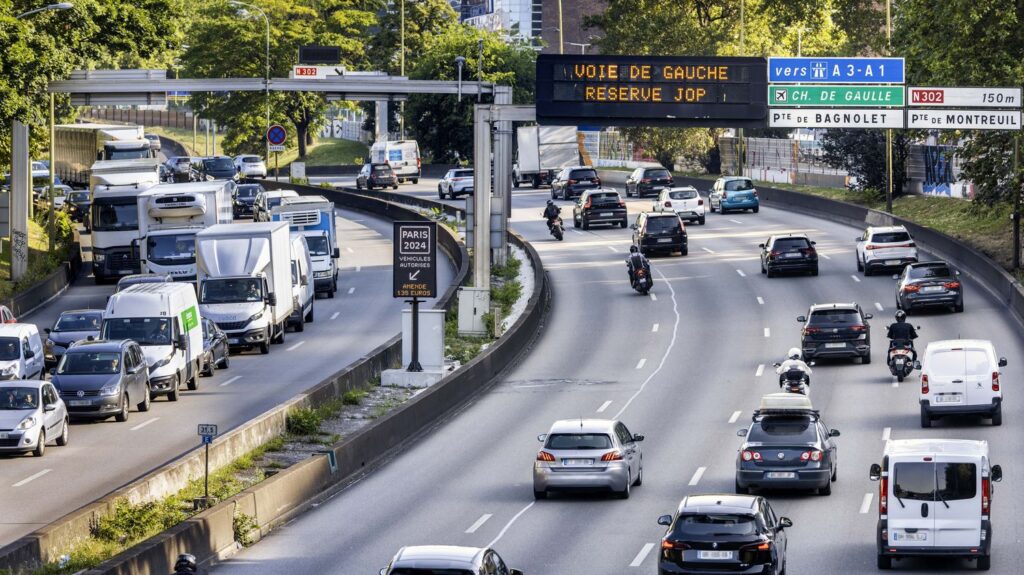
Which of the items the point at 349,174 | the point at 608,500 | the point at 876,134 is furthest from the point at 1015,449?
the point at 349,174

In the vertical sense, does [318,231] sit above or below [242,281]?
above

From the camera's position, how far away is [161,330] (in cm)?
4100

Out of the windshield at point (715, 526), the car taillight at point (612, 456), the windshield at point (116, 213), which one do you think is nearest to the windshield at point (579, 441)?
the car taillight at point (612, 456)

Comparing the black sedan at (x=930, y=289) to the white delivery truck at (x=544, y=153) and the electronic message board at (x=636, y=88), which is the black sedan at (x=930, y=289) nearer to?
the electronic message board at (x=636, y=88)

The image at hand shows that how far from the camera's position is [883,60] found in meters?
46.3

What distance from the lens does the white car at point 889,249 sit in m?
57.6

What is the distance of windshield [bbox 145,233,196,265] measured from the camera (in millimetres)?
54219

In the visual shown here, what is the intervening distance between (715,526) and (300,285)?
1283 inches

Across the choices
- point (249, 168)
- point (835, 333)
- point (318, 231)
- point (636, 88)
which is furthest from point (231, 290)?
point (249, 168)

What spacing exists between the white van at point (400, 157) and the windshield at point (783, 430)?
259 ft

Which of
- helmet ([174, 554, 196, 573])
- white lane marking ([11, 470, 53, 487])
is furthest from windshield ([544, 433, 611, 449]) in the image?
helmet ([174, 554, 196, 573])

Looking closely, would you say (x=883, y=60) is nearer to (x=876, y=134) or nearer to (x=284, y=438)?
(x=284, y=438)

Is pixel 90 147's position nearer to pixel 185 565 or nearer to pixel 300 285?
pixel 300 285

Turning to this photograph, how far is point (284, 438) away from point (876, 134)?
173ft
